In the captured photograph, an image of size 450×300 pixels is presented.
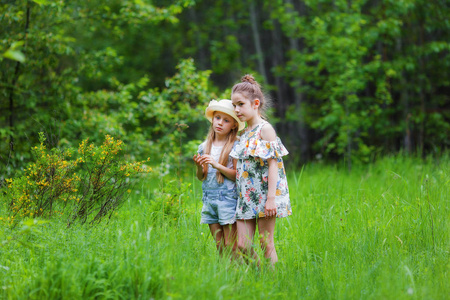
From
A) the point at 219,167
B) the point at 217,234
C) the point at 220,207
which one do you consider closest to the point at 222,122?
the point at 219,167

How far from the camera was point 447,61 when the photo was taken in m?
11.1

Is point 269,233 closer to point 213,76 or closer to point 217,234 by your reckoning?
point 217,234

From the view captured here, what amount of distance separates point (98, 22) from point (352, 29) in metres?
5.47

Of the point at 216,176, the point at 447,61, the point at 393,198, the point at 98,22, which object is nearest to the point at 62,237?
the point at 216,176

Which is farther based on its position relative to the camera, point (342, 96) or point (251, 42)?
point (251, 42)

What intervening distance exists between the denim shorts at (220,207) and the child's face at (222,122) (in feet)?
1.62

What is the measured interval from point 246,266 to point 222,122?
3.81ft

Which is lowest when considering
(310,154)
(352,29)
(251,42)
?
(310,154)

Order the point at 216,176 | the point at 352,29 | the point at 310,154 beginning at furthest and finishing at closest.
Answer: the point at 310,154
the point at 352,29
the point at 216,176

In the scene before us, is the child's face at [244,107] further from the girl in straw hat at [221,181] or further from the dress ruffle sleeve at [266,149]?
the dress ruffle sleeve at [266,149]

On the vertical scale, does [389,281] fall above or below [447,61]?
below

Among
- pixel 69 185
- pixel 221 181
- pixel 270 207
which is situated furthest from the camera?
pixel 69 185

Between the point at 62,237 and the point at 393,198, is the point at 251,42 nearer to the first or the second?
the point at 393,198

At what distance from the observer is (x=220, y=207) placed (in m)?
A: 3.65
